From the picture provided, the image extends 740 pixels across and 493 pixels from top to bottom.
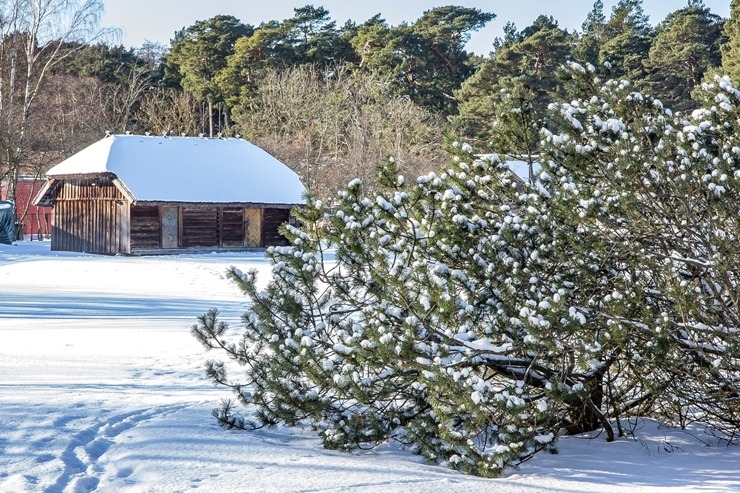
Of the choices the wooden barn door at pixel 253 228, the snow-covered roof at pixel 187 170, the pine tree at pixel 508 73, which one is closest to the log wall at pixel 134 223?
the wooden barn door at pixel 253 228

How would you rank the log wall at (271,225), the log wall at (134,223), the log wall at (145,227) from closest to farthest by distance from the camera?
the log wall at (145,227)
the log wall at (134,223)
the log wall at (271,225)

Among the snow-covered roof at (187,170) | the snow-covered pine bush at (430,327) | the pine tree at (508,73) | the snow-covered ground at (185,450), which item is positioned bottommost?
the snow-covered ground at (185,450)

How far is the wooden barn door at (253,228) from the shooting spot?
36.4 meters

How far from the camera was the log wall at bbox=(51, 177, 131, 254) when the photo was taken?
34562 millimetres

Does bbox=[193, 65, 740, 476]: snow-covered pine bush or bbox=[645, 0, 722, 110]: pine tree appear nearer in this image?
bbox=[193, 65, 740, 476]: snow-covered pine bush

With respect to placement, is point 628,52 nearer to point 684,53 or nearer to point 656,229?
point 684,53

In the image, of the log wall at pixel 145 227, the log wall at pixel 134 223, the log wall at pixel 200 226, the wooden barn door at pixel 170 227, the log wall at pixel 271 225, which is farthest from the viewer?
the log wall at pixel 271 225

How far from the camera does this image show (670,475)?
6.96m

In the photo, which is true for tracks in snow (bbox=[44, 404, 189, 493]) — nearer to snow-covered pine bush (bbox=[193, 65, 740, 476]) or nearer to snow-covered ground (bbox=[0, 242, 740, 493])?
snow-covered ground (bbox=[0, 242, 740, 493])

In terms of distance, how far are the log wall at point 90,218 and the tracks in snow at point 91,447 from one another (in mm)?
26537

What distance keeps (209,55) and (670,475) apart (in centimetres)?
5933

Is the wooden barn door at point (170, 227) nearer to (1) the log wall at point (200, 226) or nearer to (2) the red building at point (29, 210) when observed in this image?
(1) the log wall at point (200, 226)

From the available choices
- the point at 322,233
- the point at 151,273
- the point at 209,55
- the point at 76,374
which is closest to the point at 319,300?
the point at 322,233

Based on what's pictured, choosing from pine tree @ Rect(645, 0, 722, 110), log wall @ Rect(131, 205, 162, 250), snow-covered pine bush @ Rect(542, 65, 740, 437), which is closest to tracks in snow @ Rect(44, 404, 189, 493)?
snow-covered pine bush @ Rect(542, 65, 740, 437)
